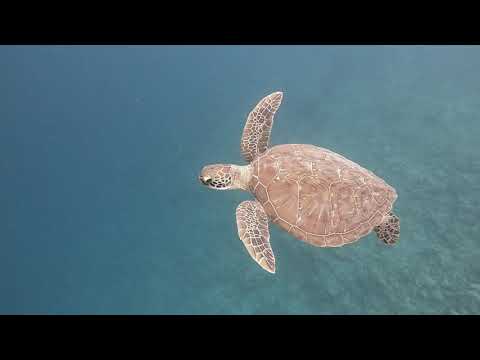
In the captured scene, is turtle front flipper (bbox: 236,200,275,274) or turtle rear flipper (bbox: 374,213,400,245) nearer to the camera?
turtle front flipper (bbox: 236,200,275,274)

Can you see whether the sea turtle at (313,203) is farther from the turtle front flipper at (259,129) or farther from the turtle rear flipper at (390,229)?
the turtle front flipper at (259,129)

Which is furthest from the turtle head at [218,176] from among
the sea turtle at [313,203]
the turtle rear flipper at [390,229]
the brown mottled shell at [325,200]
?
the turtle rear flipper at [390,229]

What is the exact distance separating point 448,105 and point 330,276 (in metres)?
4.06

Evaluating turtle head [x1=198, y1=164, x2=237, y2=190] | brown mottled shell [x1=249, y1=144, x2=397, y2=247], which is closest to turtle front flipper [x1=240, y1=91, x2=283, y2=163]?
turtle head [x1=198, y1=164, x2=237, y2=190]

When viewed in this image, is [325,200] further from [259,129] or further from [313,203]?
[259,129]

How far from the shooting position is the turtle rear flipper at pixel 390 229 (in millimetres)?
2633

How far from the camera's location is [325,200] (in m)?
2.33

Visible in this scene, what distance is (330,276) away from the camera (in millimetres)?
3754

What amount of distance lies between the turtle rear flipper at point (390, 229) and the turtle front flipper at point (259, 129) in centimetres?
159

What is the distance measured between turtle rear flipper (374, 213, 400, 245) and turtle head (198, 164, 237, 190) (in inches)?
66.2

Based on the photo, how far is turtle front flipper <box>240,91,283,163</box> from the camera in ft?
10.5

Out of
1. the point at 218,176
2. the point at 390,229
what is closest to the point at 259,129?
the point at 218,176

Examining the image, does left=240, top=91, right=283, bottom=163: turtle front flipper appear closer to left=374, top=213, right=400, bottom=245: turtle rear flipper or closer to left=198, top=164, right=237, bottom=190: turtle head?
left=198, top=164, right=237, bottom=190: turtle head

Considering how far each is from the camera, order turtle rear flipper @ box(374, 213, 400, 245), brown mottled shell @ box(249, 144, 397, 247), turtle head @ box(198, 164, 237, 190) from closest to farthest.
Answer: brown mottled shell @ box(249, 144, 397, 247), turtle rear flipper @ box(374, 213, 400, 245), turtle head @ box(198, 164, 237, 190)
